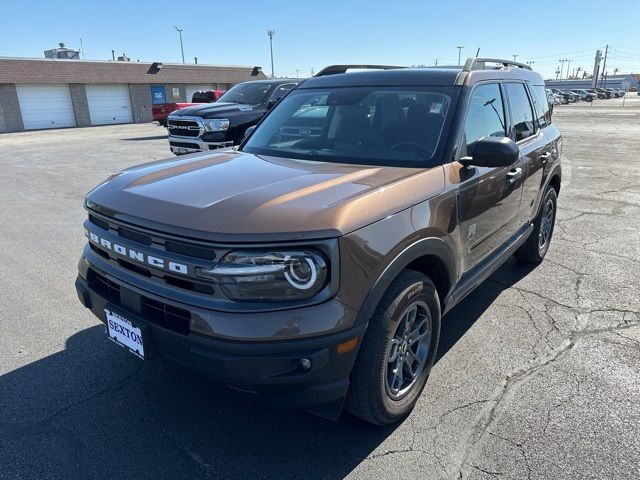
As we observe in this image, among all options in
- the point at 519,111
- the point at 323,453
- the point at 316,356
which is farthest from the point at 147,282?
the point at 519,111

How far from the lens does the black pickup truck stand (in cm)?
1046

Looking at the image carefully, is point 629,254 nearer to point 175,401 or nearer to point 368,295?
point 368,295

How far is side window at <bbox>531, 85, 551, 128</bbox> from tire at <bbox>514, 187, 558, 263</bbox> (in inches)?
28.0

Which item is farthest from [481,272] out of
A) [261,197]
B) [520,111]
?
[261,197]

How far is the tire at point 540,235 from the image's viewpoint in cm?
494

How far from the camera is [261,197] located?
2365 millimetres

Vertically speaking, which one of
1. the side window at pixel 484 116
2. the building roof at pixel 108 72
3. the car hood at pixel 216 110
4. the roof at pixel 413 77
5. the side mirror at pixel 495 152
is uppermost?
the building roof at pixel 108 72

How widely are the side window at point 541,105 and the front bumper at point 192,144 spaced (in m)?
6.74

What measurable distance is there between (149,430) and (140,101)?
41786 mm

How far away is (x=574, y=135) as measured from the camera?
20.2 metres

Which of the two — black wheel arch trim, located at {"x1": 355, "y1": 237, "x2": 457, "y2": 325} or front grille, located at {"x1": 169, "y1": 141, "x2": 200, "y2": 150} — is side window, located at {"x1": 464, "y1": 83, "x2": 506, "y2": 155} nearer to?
black wheel arch trim, located at {"x1": 355, "y1": 237, "x2": 457, "y2": 325}

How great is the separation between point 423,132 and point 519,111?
1.57m

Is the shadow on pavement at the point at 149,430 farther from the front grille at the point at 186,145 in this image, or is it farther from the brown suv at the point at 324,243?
the front grille at the point at 186,145

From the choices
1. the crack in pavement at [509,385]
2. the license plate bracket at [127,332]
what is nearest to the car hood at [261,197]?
the license plate bracket at [127,332]
